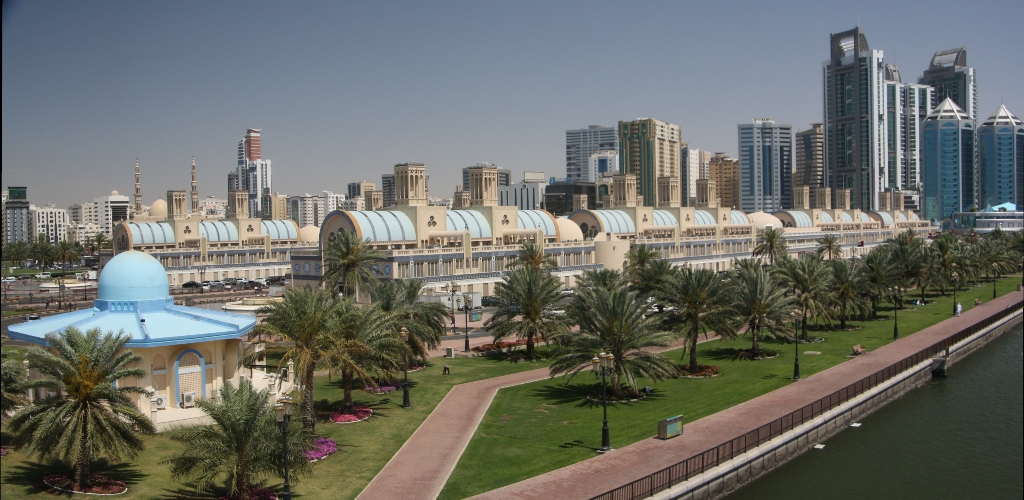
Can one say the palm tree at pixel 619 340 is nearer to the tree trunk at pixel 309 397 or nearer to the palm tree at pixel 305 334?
the palm tree at pixel 305 334

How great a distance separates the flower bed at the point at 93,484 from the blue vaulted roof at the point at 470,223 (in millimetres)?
54015

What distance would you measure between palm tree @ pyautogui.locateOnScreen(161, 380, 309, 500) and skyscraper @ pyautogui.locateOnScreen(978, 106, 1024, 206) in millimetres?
184165

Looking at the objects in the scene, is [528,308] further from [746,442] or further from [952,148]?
[952,148]

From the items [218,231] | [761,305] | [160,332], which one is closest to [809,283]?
[761,305]

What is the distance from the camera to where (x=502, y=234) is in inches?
3137

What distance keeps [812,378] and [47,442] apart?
30.2 metres

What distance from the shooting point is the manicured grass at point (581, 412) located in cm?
2525

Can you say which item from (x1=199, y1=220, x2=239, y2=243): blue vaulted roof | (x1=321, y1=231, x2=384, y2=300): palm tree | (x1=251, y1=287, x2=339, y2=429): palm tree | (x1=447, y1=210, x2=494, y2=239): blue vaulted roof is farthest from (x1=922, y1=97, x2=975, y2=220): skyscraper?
(x1=251, y1=287, x2=339, y2=429): palm tree

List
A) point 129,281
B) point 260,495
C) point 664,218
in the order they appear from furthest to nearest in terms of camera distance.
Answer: point 664,218
point 129,281
point 260,495

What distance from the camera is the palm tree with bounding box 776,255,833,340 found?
4900 centimetres

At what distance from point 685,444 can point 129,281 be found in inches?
821

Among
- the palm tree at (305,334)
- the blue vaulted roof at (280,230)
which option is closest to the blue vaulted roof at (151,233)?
the blue vaulted roof at (280,230)

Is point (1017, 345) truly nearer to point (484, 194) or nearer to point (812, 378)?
point (812, 378)

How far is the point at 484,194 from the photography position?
82625 millimetres
